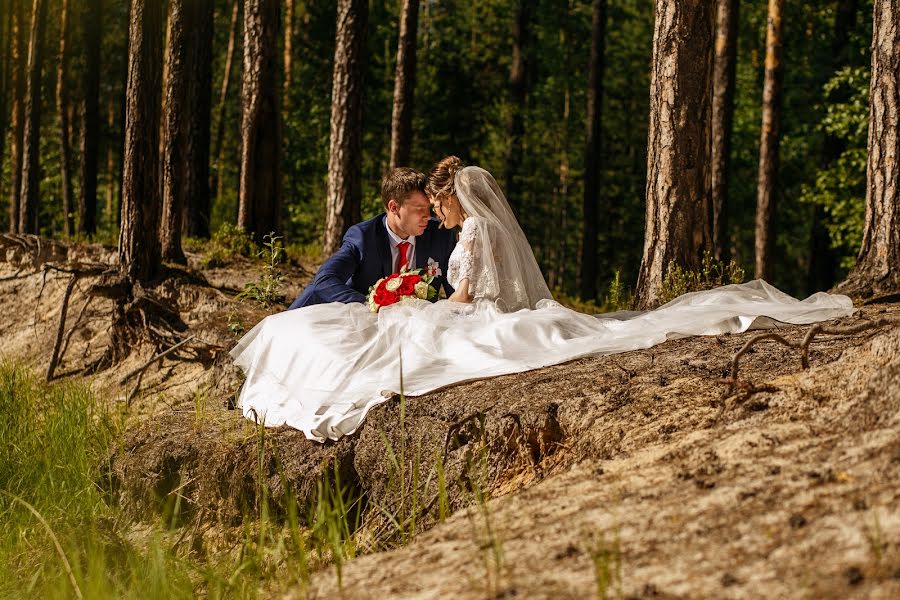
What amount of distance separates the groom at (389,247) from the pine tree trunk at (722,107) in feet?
24.0

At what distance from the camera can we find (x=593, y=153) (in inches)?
800

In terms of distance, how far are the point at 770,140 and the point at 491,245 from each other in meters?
9.30

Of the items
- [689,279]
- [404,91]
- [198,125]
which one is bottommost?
[689,279]

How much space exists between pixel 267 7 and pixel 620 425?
922cm

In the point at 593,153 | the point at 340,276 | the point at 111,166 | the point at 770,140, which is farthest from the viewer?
the point at 111,166

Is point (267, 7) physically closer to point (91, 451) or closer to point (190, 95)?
point (190, 95)

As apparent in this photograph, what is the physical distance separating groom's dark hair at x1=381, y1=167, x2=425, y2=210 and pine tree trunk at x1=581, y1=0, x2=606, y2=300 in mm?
13020

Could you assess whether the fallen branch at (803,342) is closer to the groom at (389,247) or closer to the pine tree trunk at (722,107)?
the groom at (389,247)

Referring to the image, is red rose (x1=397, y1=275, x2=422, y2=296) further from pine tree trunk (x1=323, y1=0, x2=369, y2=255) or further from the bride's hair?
pine tree trunk (x1=323, y1=0, x2=369, y2=255)

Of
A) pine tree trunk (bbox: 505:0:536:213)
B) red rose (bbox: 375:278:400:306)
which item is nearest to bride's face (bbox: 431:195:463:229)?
red rose (bbox: 375:278:400:306)

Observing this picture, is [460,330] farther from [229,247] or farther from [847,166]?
[847,166]

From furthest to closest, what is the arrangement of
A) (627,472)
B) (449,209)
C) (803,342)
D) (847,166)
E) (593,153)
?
(593,153) → (847,166) → (449,209) → (803,342) → (627,472)

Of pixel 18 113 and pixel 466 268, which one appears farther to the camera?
pixel 18 113

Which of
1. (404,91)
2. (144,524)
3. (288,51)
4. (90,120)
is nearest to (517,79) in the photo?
(288,51)
